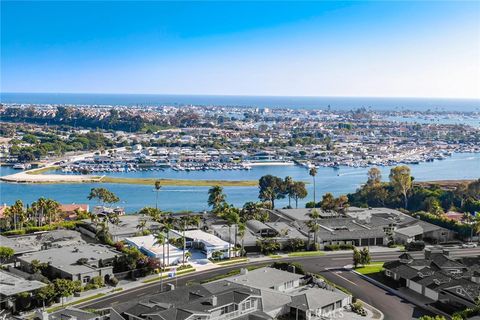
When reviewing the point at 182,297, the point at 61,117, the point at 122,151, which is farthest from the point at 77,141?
the point at 182,297

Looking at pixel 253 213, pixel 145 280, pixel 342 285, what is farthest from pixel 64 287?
pixel 253 213

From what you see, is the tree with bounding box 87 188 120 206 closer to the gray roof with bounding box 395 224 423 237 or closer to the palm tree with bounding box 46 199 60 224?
the palm tree with bounding box 46 199 60 224

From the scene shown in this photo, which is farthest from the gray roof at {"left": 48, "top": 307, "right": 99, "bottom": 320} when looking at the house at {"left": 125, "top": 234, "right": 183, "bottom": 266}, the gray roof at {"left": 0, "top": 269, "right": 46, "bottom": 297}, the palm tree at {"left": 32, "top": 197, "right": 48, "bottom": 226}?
the palm tree at {"left": 32, "top": 197, "right": 48, "bottom": 226}

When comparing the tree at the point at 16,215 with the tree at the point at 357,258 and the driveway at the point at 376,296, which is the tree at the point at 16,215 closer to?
the driveway at the point at 376,296

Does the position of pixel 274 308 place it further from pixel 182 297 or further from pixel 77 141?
pixel 77 141

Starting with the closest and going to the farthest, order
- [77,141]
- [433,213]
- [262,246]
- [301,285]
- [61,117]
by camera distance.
→ [301,285] < [262,246] < [433,213] < [77,141] < [61,117]
